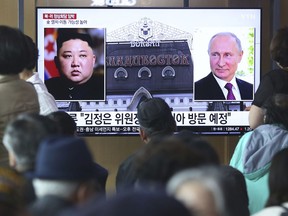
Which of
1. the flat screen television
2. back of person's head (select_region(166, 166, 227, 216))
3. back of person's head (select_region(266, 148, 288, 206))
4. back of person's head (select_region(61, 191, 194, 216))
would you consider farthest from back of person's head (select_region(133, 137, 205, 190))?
the flat screen television

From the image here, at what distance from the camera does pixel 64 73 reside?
6426 mm

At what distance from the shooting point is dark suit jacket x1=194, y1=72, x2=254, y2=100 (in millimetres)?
6438

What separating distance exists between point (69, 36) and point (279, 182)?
12.9ft

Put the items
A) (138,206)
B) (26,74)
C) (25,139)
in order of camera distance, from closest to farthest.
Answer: (138,206), (25,139), (26,74)

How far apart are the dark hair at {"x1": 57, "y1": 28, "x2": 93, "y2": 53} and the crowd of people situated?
193cm

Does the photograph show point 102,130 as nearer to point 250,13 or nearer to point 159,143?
point 250,13

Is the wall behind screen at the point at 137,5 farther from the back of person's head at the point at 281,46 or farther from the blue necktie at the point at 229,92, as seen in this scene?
the back of person's head at the point at 281,46

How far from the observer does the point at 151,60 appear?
6.43 meters

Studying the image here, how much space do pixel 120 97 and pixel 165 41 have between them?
24.6 inches

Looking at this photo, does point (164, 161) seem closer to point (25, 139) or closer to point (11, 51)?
point (25, 139)

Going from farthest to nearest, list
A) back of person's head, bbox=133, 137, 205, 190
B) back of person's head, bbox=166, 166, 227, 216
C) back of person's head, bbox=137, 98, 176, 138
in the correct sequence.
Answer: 1. back of person's head, bbox=137, 98, 176, 138
2. back of person's head, bbox=133, 137, 205, 190
3. back of person's head, bbox=166, 166, 227, 216

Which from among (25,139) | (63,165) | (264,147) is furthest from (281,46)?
(63,165)

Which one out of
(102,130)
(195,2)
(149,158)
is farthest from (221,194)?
(195,2)

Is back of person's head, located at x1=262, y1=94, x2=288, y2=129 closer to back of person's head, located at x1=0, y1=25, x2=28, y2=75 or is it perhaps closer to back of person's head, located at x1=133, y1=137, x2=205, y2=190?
back of person's head, located at x1=0, y1=25, x2=28, y2=75
